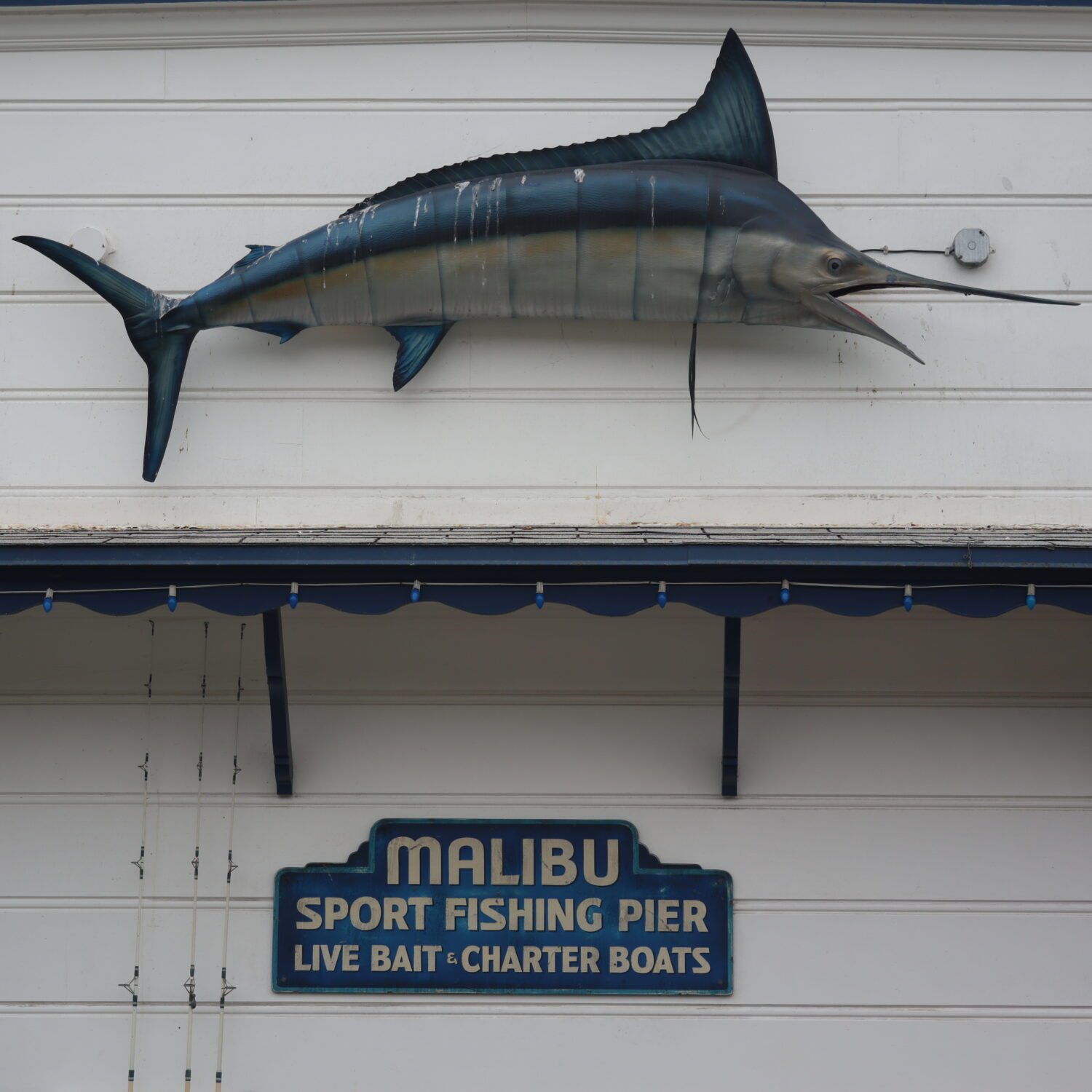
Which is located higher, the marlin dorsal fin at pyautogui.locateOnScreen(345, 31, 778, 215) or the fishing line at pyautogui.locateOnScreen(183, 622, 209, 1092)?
the marlin dorsal fin at pyautogui.locateOnScreen(345, 31, 778, 215)

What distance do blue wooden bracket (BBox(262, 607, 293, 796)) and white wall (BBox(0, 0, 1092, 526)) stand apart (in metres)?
0.60

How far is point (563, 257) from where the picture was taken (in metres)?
6.96

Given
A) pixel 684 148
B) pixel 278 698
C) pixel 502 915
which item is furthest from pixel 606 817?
pixel 684 148

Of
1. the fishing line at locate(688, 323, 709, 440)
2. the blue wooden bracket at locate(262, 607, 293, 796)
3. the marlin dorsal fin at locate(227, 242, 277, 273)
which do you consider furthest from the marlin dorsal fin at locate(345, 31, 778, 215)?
the blue wooden bracket at locate(262, 607, 293, 796)

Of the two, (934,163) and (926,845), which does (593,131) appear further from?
(926,845)

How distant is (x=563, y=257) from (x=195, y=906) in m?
3.68

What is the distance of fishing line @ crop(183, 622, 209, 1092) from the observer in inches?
266

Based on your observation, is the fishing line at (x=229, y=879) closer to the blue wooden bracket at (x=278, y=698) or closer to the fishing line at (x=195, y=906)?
the fishing line at (x=195, y=906)

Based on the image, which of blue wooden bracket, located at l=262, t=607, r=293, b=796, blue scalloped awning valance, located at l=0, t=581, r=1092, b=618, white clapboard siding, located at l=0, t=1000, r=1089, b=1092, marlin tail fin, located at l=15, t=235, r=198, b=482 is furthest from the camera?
marlin tail fin, located at l=15, t=235, r=198, b=482

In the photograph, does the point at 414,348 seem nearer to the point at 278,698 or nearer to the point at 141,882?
the point at 278,698

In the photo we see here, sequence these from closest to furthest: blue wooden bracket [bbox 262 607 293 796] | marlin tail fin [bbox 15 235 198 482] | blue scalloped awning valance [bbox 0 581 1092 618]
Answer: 1. blue scalloped awning valance [bbox 0 581 1092 618]
2. blue wooden bracket [bbox 262 607 293 796]
3. marlin tail fin [bbox 15 235 198 482]

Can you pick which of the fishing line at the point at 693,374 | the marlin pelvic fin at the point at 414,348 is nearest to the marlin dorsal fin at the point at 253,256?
the marlin pelvic fin at the point at 414,348

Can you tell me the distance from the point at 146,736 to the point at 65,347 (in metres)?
2.07

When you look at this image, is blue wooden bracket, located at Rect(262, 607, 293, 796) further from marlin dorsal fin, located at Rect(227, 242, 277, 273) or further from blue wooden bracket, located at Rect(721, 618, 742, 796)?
blue wooden bracket, located at Rect(721, 618, 742, 796)
